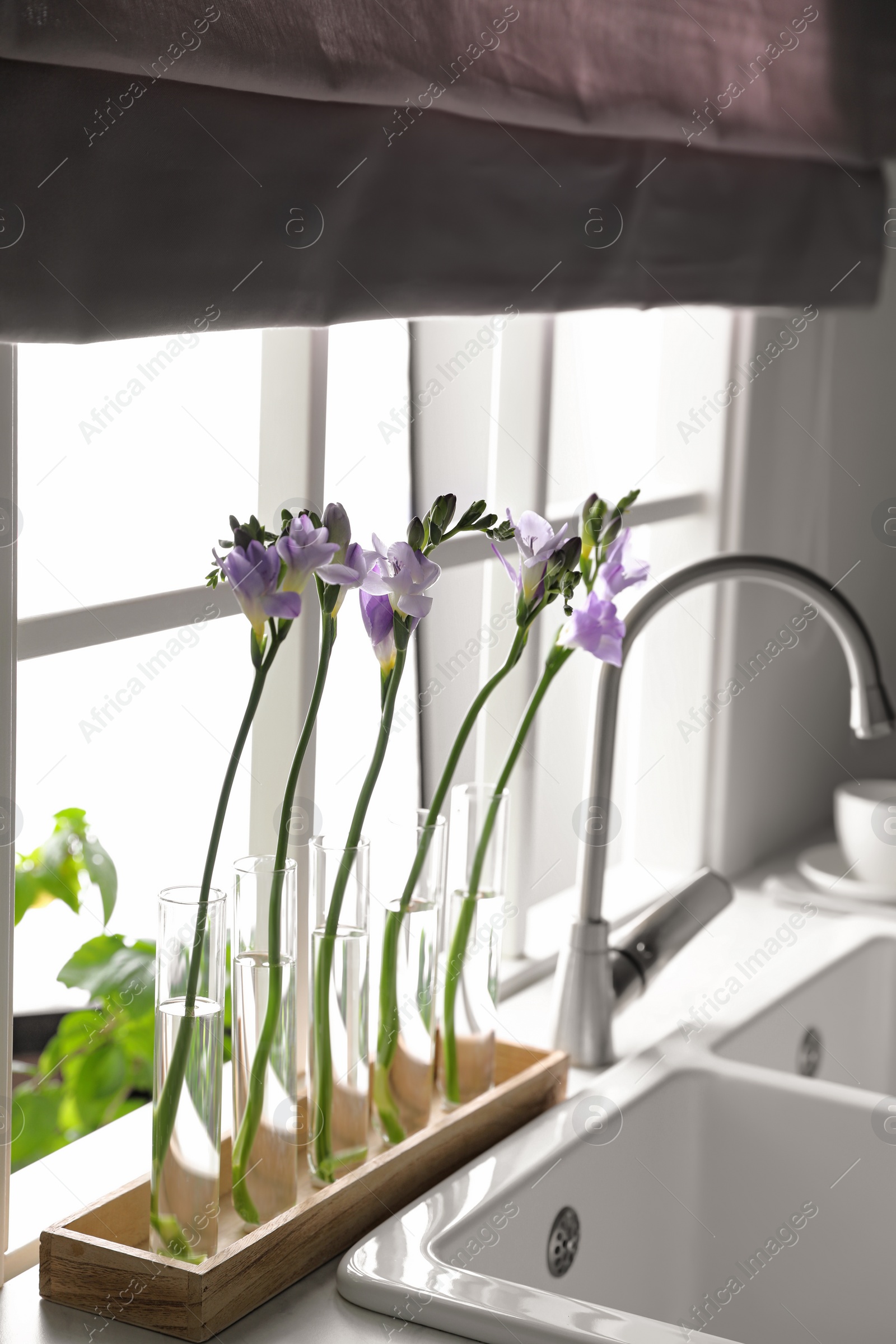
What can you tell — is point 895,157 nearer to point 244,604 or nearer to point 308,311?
point 308,311

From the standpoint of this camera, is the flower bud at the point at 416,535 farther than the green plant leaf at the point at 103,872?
No

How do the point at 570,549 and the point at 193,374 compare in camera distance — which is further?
the point at 193,374

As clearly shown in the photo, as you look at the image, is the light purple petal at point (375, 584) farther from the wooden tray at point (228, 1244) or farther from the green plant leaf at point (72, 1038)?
the green plant leaf at point (72, 1038)

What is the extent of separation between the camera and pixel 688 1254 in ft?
3.76

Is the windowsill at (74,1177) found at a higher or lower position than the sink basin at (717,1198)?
higher

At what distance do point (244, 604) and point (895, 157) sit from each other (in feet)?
4.18

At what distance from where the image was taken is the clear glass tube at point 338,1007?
89cm

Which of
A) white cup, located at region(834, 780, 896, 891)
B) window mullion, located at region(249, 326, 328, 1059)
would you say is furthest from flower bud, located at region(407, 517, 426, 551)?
white cup, located at region(834, 780, 896, 891)

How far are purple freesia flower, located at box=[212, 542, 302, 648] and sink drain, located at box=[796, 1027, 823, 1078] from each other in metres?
0.82

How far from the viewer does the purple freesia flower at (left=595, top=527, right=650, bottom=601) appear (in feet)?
3.16

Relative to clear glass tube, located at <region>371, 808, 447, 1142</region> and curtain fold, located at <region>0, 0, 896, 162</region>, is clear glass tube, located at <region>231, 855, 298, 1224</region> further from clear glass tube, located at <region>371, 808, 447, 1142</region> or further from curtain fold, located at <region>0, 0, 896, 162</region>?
curtain fold, located at <region>0, 0, 896, 162</region>

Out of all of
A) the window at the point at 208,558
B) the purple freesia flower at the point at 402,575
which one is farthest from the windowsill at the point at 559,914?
the purple freesia flower at the point at 402,575

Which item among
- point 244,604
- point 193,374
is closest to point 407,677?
point 193,374

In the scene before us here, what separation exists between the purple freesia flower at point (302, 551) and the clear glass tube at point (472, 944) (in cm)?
31
